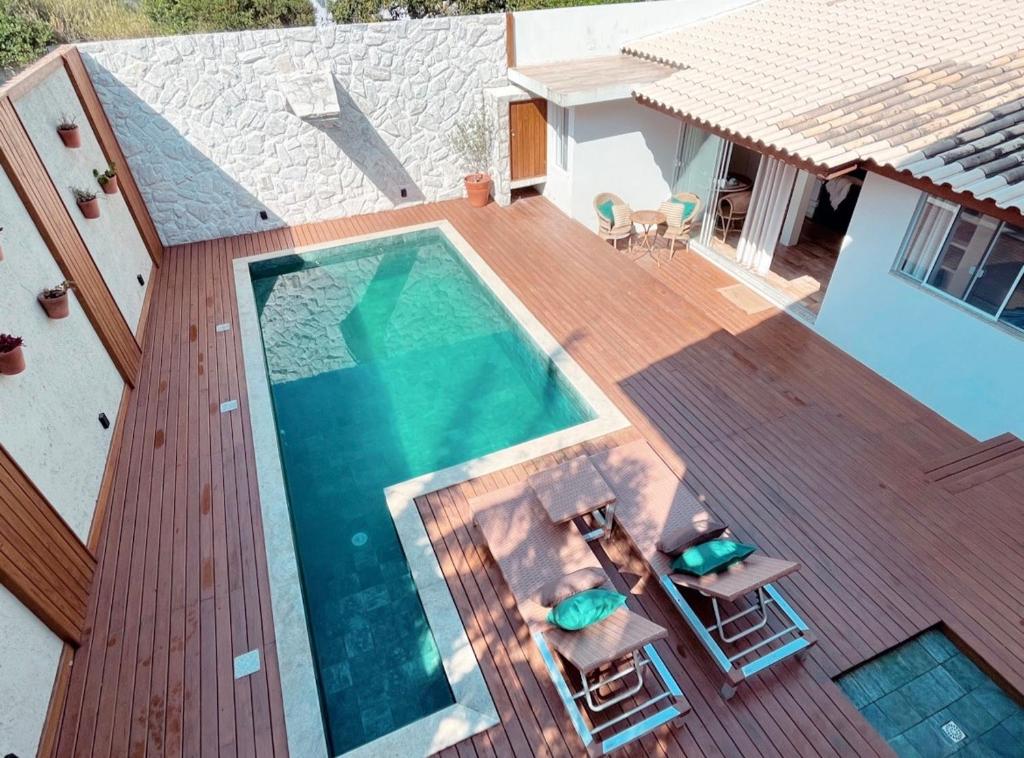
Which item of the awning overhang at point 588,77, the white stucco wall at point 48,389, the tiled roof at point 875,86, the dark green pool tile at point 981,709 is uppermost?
the tiled roof at point 875,86

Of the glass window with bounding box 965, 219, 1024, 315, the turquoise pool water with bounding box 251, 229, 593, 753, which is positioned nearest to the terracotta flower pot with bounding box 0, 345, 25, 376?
the turquoise pool water with bounding box 251, 229, 593, 753

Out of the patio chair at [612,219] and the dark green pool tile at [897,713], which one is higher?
the patio chair at [612,219]

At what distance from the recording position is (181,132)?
11016mm

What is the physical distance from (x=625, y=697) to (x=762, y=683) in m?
1.23

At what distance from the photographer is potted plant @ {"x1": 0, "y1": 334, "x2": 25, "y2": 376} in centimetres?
490

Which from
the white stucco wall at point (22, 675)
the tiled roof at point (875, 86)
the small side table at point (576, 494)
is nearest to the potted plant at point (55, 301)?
the white stucco wall at point (22, 675)

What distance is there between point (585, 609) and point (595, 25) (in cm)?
1276

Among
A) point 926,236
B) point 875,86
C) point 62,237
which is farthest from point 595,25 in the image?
point 62,237

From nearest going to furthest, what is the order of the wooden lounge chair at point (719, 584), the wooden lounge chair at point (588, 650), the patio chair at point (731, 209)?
1. the wooden lounge chair at point (588, 650)
2. the wooden lounge chair at point (719, 584)
3. the patio chair at point (731, 209)

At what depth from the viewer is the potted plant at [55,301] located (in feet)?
20.0

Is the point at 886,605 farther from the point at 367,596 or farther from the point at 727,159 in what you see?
the point at 727,159

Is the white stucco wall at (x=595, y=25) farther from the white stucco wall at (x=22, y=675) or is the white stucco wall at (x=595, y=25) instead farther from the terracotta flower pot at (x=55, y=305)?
the white stucco wall at (x=22, y=675)

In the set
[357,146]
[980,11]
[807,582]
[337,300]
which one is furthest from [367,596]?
[980,11]

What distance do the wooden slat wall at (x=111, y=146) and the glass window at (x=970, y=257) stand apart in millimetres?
12559
